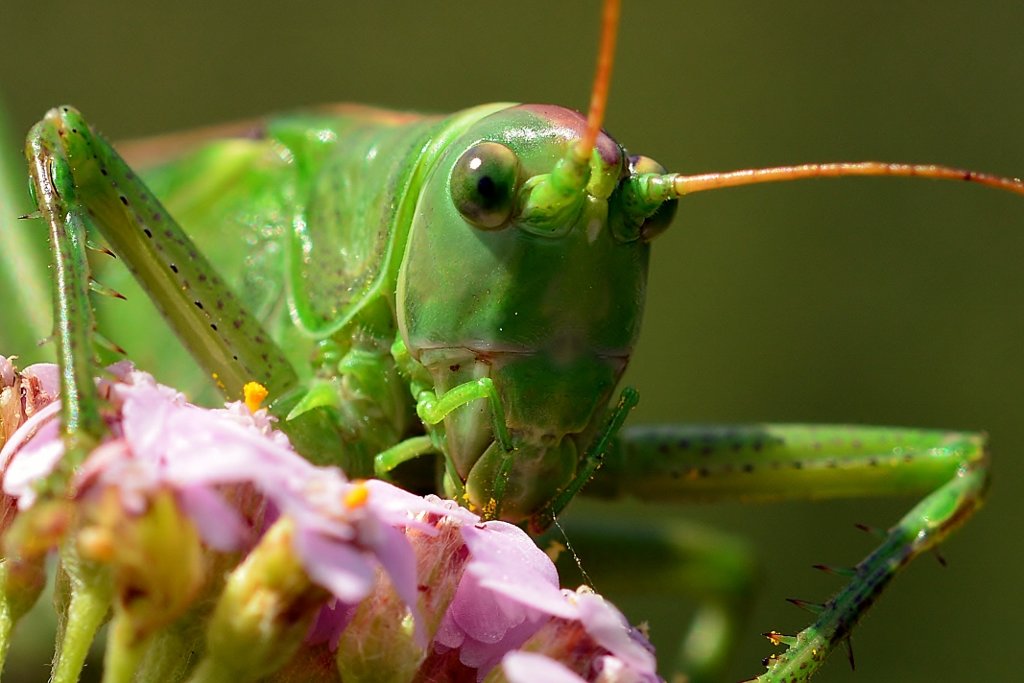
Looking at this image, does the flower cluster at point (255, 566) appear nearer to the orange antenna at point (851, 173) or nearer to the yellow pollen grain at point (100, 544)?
the yellow pollen grain at point (100, 544)

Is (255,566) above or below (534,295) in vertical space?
below

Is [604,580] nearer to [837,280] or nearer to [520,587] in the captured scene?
[520,587]

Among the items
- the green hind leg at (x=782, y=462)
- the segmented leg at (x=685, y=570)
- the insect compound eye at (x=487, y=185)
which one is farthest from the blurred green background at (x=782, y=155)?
the insect compound eye at (x=487, y=185)

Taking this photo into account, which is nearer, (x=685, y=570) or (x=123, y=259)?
(x=123, y=259)

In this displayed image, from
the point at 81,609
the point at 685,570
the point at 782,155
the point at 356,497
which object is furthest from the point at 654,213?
the point at 782,155

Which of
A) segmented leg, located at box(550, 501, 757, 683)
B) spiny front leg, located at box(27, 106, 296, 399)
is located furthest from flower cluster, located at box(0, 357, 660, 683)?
segmented leg, located at box(550, 501, 757, 683)

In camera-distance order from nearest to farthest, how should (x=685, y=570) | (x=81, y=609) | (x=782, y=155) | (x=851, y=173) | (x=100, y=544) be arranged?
1. (x=100, y=544)
2. (x=81, y=609)
3. (x=851, y=173)
4. (x=685, y=570)
5. (x=782, y=155)

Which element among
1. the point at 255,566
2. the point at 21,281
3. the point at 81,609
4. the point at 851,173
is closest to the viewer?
the point at 255,566

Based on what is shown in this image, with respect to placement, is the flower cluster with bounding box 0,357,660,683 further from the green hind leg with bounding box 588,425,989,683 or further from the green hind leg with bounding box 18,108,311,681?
the green hind leg with bounding box 588,425,989,683

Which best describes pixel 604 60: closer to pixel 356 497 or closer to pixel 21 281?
pixel 356 497
